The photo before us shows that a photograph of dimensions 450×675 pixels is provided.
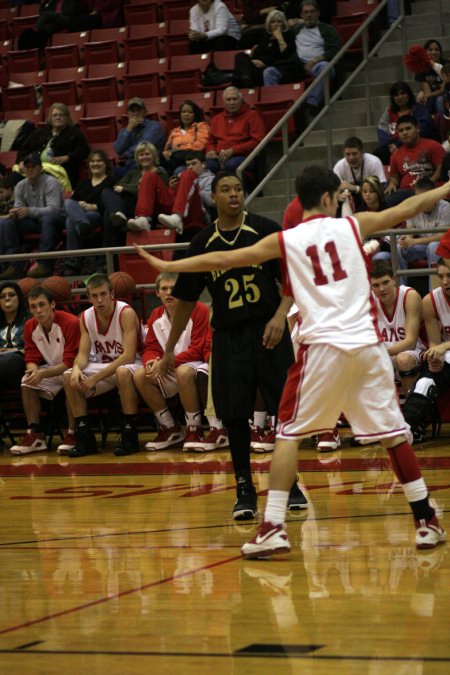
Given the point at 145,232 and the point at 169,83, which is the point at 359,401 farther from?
the point at 169,83

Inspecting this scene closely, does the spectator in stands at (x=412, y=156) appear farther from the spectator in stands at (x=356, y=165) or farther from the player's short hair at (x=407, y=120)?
the spectator in stands at (x=356, y=165)

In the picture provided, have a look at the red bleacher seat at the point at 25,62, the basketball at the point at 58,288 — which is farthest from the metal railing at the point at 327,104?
the red bleacher seat at the point at 25,62

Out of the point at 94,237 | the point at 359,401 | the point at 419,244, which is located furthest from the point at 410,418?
the point at 94,237

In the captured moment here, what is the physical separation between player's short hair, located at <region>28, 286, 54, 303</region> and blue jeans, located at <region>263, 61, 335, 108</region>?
4.32 m

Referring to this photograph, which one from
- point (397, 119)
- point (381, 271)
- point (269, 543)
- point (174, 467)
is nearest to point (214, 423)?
point (174, 467)

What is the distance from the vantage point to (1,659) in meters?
3.64

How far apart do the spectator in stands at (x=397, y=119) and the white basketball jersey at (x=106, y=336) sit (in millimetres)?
3645

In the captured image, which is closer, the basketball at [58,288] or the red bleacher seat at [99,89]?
the basketball at [58,288]

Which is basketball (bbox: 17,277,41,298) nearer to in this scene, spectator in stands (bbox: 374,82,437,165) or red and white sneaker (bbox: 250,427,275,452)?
red and white sneaker (bbox: 250,427,275,452)

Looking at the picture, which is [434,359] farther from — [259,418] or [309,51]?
[309,51]

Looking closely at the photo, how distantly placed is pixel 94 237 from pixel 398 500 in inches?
263

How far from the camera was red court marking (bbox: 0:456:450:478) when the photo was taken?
7.74 metres

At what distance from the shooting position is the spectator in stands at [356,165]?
11.0m

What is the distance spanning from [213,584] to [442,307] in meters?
4.57
